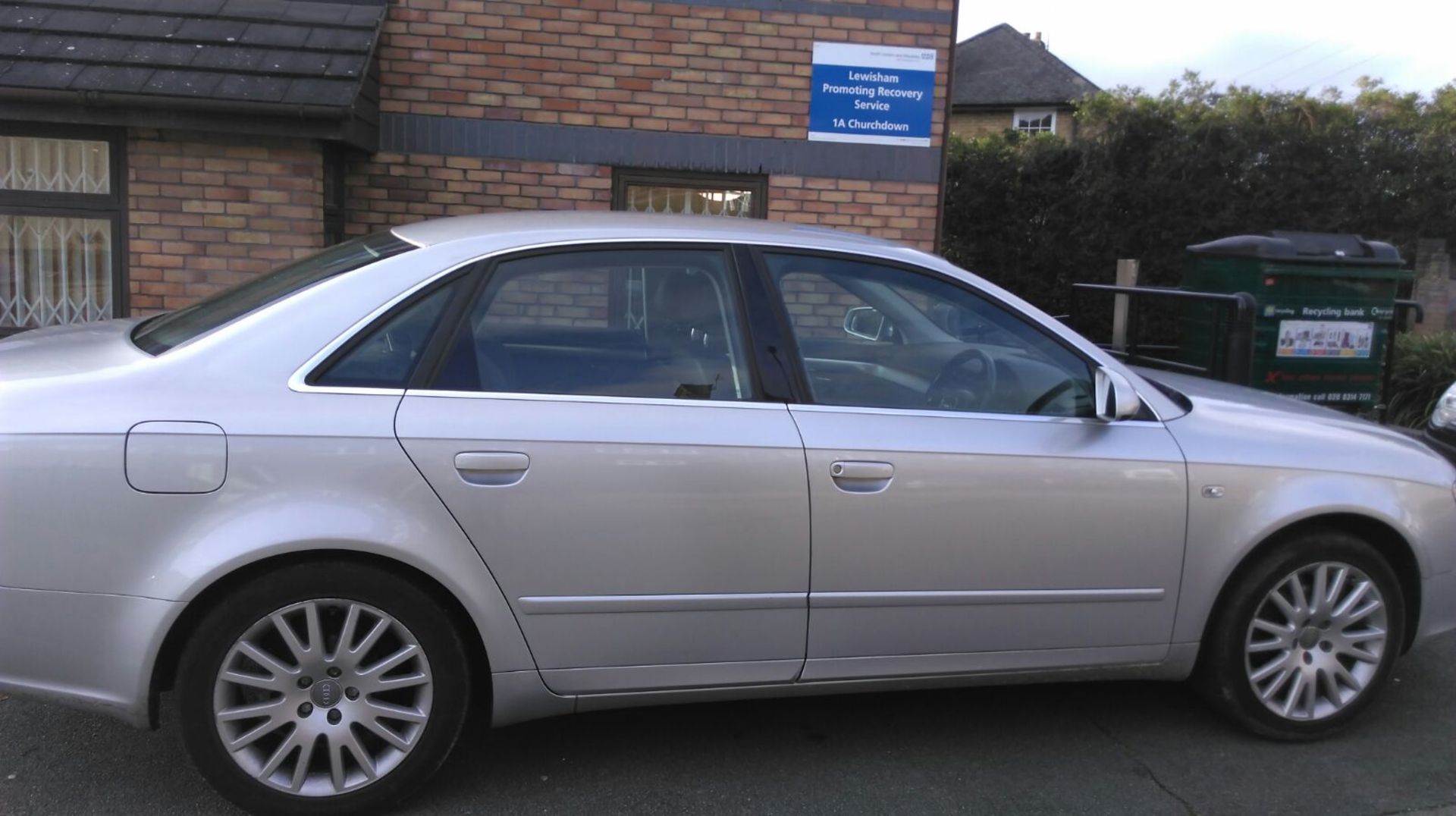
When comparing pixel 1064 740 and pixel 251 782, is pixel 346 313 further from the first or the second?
pixel 1064 740

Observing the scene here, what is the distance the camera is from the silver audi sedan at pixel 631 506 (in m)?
2.97

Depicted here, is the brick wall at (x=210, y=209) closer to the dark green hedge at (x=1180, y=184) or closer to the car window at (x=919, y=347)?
the car window at (x=919, y=347)

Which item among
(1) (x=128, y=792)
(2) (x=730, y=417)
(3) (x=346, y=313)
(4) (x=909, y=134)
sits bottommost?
(1) (x=128, y=792)

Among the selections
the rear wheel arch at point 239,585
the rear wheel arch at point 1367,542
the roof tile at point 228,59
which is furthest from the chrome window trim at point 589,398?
the roof tile at point 228,59

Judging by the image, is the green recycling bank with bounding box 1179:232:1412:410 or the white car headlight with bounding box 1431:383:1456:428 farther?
the green recycling bank with bounding box 1179:232:1412:410

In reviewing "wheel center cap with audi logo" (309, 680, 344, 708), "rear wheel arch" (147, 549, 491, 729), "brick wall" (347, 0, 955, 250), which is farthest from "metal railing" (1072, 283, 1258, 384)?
"wheel center cap with audi logo" (309, 680, 344, 708)

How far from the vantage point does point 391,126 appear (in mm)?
7070

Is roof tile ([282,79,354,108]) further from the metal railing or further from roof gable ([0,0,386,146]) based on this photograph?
the metal railing

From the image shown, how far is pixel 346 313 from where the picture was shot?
10.3 ft

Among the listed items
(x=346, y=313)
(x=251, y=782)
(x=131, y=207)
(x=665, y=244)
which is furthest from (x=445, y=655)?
(x=131, y=207)

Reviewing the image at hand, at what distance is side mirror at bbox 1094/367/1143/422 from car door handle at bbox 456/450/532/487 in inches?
66.0

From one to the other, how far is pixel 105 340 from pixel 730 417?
72.4 inches

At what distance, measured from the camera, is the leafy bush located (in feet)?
31.8

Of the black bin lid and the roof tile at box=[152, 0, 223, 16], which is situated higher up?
the roof tile at box=[152, 0, 223, 16]
